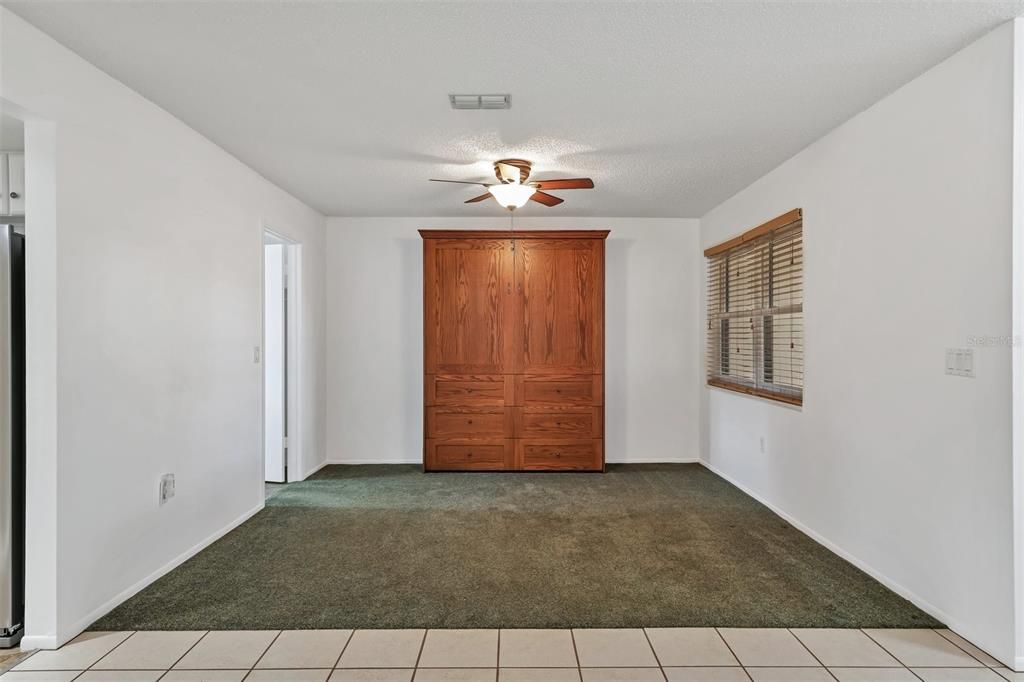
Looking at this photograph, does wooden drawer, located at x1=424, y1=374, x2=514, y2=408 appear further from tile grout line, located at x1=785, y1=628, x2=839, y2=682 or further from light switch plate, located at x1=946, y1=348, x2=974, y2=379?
light switch plate, located at x1=946, y1=348, x2=974, y2=379

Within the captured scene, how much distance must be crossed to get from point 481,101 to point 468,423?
3.02 metres

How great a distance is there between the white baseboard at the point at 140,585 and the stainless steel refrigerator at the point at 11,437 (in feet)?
0.55

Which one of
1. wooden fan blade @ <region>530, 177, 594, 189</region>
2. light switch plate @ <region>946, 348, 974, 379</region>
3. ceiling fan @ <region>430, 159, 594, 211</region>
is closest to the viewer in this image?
light switch plate @ <region>946, 348, 974, 379</region>

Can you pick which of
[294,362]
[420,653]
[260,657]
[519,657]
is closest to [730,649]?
[519,657]

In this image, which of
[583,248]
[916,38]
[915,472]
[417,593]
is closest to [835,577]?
[915,472]

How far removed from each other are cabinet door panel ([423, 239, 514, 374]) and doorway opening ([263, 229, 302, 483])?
3.72ft

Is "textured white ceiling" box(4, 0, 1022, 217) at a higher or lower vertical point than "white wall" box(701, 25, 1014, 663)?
higher

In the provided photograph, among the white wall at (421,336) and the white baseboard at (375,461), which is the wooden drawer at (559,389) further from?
the white baseboard at (375,461)

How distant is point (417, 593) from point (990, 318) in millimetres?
2686

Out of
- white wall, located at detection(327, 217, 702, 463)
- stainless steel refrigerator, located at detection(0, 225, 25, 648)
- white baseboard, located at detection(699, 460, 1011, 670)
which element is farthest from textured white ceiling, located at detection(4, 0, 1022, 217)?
white baseboard, located at detection(699, 460, 1011, 670)

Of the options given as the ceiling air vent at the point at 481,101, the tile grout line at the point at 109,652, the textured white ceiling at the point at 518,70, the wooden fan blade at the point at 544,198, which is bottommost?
the tile grout line at the point at 109,652

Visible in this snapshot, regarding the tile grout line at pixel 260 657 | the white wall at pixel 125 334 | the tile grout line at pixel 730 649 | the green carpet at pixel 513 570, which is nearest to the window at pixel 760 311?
the green carpet at pixel 513 570

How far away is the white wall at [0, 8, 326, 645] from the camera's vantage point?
7.34 feet

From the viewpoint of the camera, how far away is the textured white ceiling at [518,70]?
80.1 inches
